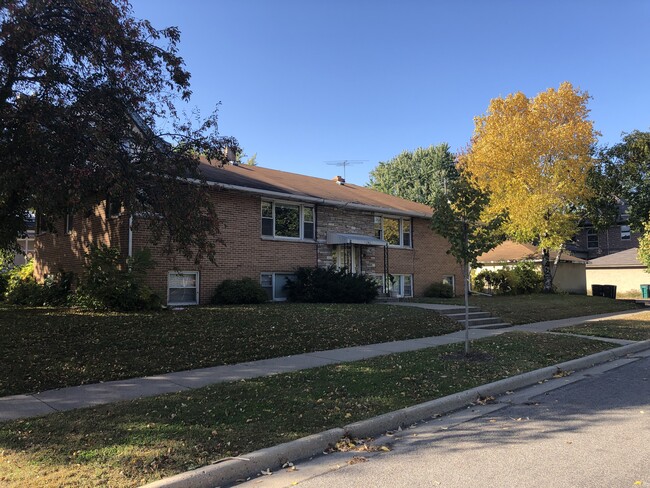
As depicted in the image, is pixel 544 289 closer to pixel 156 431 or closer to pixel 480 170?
pixel 480 170

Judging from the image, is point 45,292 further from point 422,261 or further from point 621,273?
point 621,273

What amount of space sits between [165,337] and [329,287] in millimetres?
7524

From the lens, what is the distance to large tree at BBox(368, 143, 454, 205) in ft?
161

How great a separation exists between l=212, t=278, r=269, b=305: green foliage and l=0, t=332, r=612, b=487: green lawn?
273 inches

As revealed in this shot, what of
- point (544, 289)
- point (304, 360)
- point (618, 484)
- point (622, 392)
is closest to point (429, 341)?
point (304, 360)

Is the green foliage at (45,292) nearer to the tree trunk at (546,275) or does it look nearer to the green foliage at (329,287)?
the green foliage at (329,287)

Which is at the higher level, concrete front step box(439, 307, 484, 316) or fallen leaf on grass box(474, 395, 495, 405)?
concrete front step box(439, 307, 484, 316)

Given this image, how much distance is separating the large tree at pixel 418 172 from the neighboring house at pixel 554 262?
49.4ft

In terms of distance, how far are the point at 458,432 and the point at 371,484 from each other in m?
1.76

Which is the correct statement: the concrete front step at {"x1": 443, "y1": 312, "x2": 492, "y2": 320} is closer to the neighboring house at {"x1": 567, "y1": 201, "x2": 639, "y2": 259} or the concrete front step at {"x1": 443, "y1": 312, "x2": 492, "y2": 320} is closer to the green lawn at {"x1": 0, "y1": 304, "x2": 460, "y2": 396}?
the green lawn at {"x1": 0, "y1": 304, "x2": 460, "y2": 396}

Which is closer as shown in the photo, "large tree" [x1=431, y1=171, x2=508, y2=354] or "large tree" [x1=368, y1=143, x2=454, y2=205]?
"large tree" [x1=431, y1=171, x2=508, y2=354]

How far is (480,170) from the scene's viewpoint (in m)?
24.5

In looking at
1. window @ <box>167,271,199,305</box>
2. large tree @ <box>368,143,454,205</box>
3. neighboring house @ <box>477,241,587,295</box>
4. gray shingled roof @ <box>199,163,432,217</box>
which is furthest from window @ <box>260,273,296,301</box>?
large tree @ <box>368,143,454,205</box>

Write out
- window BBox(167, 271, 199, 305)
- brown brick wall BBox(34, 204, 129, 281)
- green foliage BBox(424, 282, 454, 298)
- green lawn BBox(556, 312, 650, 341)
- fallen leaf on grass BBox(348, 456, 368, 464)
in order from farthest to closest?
green foliage BBox(424, 282, 454, 298) < window BBox(167, 271, 199, 305) < brown brick wall BBox(34, 204, 129, 281) < green lawn BBox(556, 312, 650, 341) < fallen leaf on grass BBox(348, 456, 368, 464)
